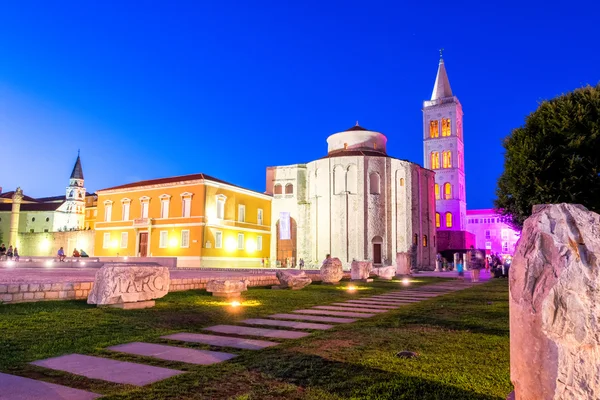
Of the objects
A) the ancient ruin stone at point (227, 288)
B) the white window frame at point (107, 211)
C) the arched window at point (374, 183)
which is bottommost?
the ancient ruin stone at point (227, 288)

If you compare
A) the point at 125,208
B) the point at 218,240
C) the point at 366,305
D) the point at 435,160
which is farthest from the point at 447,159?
the point at 366,305

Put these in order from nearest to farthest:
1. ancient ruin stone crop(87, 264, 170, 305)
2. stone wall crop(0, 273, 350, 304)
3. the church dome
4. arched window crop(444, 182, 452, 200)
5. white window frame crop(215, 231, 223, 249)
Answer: ancient ruin stone crop(87, 264, 170, 305), stone wall crop(0, 273, 350, 304), white window frame crop(215, 231, 223, 249), the church dome, arched window crop(444, 182, 452, 200)

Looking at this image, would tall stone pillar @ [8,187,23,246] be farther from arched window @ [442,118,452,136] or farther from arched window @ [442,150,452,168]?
arched window @ [442,118,452,136]

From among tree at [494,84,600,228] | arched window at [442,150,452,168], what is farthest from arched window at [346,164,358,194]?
arched window at [442,150,452,168]

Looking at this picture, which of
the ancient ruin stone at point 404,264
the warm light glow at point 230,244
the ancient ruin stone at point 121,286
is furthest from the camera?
the warm light glow at point 230,244

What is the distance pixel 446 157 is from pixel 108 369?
67065 mm

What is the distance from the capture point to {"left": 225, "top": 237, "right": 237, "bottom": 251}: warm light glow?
38625 mm

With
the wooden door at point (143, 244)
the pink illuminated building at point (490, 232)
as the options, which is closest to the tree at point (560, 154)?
the wooden door at point (143, 244)

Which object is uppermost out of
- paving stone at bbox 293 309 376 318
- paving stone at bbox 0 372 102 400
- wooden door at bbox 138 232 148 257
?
wooden door at bbox 138 232 148 257

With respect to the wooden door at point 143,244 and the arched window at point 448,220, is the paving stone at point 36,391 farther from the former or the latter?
the arched window at point 448,220

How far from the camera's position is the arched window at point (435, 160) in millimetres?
66625

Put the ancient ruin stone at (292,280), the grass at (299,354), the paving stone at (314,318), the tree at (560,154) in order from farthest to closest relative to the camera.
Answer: the tree at (560,154), the ancient ruin stone at (292,280), the paving stone at (314,318), the grass at (299,354)

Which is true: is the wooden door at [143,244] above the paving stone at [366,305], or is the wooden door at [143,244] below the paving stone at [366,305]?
above

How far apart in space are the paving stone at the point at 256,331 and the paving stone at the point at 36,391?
8.51 feet
